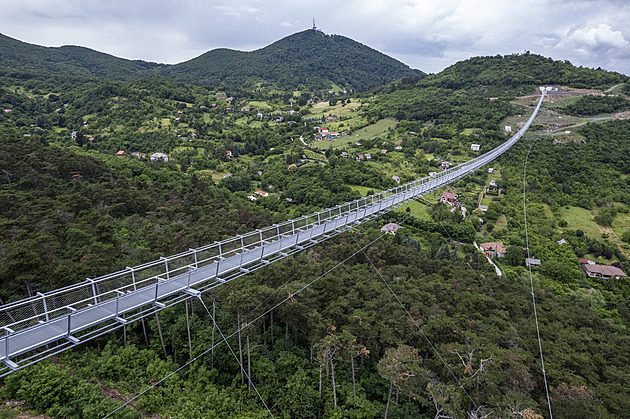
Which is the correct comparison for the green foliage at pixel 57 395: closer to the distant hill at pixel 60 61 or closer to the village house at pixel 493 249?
the village house at pixel 493 249

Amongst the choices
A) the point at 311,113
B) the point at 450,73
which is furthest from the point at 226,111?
the point at 450,73

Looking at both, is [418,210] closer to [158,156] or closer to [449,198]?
[449,198]

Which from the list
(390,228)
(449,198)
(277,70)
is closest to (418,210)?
(390,228)

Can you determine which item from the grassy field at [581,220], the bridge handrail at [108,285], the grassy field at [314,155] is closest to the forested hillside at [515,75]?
the grassy field at [581,220]

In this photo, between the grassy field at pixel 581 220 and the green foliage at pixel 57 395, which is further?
the grassy field at pixel 581 220

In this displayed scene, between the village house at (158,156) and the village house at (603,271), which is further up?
the village house at (158,156)
